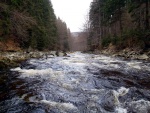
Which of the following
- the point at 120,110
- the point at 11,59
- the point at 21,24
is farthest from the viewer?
the point at 11,59

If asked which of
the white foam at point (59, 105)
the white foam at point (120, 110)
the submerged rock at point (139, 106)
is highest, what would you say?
the white foam at point (59, 105)

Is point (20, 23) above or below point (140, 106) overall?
above

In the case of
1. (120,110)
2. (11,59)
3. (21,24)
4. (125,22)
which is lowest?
(120,110)

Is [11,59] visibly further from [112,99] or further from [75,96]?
[112,99]

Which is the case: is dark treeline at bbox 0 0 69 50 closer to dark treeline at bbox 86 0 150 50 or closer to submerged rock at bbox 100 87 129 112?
submerged rock at bbox 100 87 129 112

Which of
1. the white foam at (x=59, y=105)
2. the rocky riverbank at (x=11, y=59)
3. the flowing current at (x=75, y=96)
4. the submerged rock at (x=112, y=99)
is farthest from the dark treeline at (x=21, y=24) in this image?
the submerged rock at (x=112, y=99)

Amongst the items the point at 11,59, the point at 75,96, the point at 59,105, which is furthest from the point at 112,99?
the point at 11,59

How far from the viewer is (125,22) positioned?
92.8 feet

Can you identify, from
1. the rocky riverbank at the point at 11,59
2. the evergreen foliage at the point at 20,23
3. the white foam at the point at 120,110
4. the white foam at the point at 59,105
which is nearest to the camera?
the white foam at the point at 120,110

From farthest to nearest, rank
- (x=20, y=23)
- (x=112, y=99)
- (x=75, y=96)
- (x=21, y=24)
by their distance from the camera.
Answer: (x=21, y=24)
(x=20, y=23)
(x=75, y=96)
(x=112, y=99)

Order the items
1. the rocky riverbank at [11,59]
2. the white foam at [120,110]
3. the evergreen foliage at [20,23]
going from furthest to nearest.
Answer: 1. the evergreen foliage at [20,23]
2. the rocky riverbank at [11,59]
3. the white foam at [120,110]

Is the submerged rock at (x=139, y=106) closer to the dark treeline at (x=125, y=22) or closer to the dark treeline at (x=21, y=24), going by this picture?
the dark treeline at (x=21, y=24)

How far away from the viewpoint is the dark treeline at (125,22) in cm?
1468

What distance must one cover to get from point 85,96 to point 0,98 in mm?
2397
